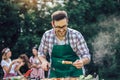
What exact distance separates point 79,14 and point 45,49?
14694 millimetres

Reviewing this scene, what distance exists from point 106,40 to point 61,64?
1571cm

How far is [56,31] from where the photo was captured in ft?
22.5

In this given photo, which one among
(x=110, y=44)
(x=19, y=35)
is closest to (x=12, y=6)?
(x=19, y=35)

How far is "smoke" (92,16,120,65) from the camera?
2213cm

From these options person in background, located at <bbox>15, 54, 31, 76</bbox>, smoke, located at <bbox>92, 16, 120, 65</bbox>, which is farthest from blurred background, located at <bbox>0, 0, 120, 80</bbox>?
person in background, located at <bbox>15, 54, 31, 76</bbox>

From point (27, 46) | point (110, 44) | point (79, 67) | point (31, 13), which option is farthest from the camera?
point (110, 44)

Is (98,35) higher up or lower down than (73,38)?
lower down

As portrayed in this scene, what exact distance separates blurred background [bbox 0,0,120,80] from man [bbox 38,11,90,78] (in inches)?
446

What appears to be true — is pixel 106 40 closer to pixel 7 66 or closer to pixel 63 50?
pixel 7 66

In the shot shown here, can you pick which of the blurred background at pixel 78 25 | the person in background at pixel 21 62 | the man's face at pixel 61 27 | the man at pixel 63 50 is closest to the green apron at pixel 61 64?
the man at pixel 63 50

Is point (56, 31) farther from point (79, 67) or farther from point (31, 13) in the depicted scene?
point (31, 13)

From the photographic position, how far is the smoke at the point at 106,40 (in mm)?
22128

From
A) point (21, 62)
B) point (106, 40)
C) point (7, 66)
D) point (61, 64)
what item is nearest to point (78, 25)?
point (106, 40)

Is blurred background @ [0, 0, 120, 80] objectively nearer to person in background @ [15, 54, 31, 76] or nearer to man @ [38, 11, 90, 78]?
person in background @ [15, 54, 31, 76]
